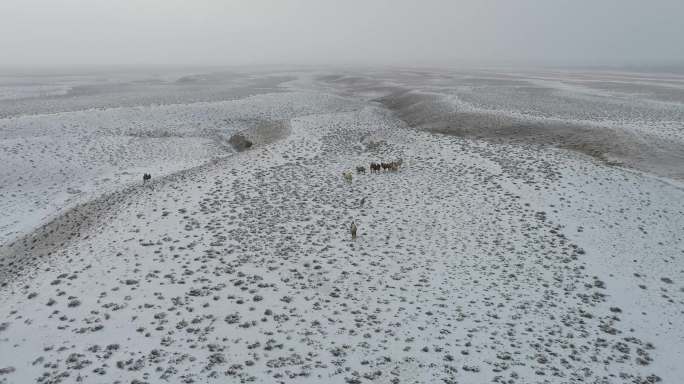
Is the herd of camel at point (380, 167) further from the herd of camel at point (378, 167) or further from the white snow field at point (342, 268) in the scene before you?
the white snow field at point (342, 268)

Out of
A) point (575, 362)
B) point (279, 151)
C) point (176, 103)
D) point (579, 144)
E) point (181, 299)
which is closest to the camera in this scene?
point (575, 362)

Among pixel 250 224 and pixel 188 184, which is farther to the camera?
pixel 188 184

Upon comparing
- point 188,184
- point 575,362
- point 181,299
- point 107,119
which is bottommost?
point 575,362

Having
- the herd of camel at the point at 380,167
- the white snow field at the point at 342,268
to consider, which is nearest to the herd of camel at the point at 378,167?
the herd of camel at the point at 380,167

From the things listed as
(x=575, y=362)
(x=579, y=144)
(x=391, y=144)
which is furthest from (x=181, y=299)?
(x=579, y=144)

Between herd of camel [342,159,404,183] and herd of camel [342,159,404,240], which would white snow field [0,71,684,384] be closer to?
herd of camel [342,159,404,240]

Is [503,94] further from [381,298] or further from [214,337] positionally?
[214,337]

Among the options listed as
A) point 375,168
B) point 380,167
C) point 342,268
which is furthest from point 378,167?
point 342,268

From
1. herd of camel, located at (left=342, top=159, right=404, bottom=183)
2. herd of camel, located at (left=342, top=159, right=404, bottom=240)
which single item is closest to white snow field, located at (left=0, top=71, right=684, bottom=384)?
herd of camel, located at (left=342, top=159, right=404, bottom=240)
